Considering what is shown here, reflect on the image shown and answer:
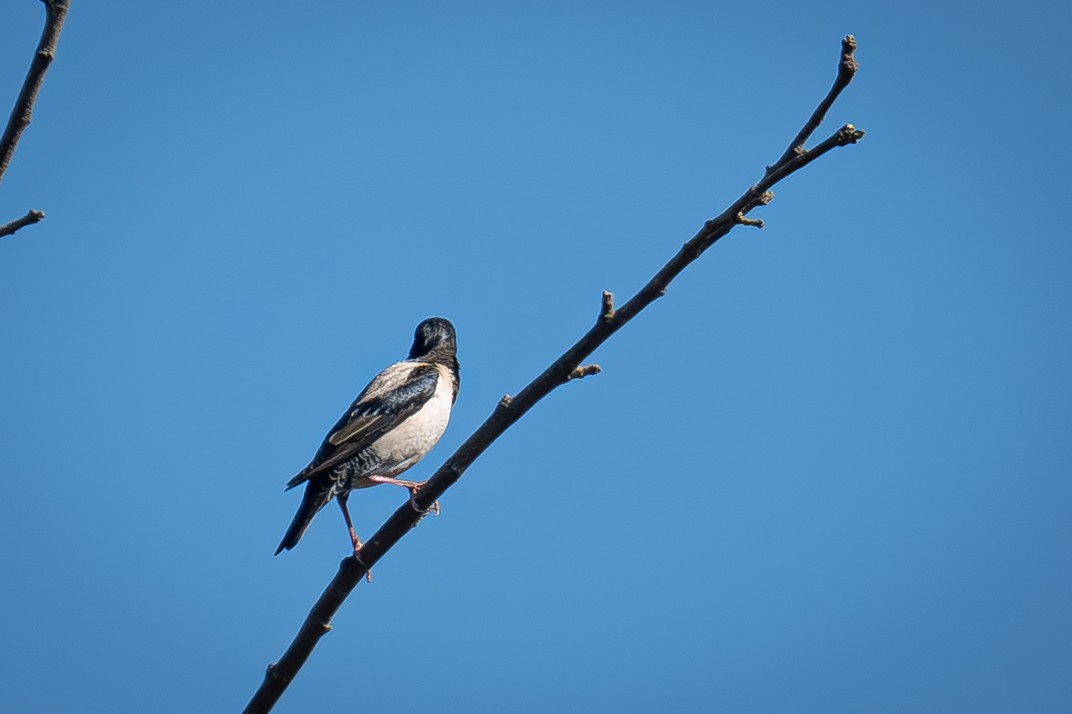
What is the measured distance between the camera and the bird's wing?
9.30 meters

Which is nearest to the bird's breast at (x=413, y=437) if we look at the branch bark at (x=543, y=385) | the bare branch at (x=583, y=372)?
the branch bark at (x=543, y=385)

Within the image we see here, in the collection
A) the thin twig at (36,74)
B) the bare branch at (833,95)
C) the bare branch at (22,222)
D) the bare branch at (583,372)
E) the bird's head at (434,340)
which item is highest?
the bird's head at (434,340)

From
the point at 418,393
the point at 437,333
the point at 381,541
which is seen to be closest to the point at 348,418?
the point at 418,393

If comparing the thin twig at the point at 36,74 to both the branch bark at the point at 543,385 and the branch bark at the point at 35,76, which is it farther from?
the branch bark at the point at 543,385

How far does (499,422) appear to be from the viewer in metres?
4.61

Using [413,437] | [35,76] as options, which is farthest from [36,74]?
[413,437]

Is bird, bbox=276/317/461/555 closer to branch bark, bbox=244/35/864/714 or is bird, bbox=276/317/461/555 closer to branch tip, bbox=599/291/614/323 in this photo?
branch bark, bbox=244/35/864/714

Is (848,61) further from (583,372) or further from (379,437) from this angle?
(379,437)

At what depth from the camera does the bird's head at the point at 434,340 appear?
466 inches

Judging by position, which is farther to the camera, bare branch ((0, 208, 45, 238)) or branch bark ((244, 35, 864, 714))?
branch bark ((244, 35, 864, 714))

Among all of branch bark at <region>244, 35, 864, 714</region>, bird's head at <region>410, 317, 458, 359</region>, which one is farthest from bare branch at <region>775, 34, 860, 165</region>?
bird's head at <region>410, 317, 458, 359</region>

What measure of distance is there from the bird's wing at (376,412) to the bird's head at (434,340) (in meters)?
0.62

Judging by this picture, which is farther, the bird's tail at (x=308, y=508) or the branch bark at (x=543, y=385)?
the bird's tail at (x=308, y=508)

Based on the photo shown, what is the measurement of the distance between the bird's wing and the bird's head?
2.04ft
